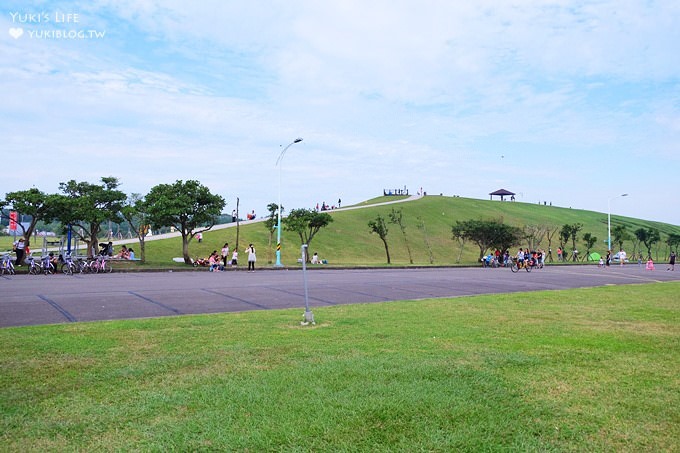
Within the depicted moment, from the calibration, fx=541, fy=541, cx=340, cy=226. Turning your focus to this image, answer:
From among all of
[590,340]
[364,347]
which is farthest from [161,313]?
[590,340]

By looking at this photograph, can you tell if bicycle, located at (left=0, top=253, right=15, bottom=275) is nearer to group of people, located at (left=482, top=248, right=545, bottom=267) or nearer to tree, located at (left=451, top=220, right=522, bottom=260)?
group of people, located at (left=482, top=248, right=545, bottom=267)

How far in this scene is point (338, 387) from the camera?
5.37 m

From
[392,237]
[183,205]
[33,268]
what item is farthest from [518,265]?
[392,237]

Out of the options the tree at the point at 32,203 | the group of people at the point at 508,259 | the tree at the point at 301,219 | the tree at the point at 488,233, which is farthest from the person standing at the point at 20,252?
the tree at the point at 488,233

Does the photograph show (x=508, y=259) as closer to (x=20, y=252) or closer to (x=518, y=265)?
(x=518, y=265)

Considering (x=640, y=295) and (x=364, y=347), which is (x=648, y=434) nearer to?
(x=364, y=347)

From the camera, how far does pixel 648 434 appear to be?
4293mm

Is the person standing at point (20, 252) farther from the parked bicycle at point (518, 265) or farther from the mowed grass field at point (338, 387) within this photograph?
the parked bicycle at point (518, 265)

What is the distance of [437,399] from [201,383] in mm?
2386

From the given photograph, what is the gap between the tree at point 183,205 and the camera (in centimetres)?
3500

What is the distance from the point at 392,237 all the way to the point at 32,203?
1864 inches

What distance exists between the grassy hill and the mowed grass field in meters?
29.7

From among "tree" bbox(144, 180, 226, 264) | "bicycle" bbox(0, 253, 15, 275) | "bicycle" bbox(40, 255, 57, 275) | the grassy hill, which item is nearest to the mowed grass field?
"bicycle" bbox(0, 253, 15, 275)

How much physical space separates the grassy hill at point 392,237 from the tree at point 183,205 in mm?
3070
